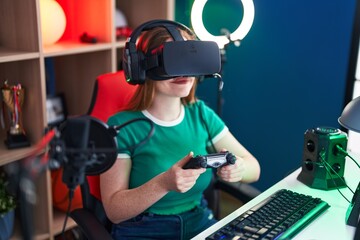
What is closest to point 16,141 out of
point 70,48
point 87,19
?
point 70,48

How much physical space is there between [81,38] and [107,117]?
0.69 meters

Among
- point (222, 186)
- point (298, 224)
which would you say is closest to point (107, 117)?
point (222, 186)

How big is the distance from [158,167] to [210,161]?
0.33 metres

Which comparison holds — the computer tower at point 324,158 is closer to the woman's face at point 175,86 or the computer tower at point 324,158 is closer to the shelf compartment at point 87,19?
the woman's face at point 175,86

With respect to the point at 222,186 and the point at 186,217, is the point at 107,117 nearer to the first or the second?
the point at 186,217

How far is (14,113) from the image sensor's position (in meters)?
1.83

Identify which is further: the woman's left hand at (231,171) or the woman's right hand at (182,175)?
the woman's left hand at (231,171)

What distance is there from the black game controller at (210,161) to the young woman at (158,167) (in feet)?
0.44

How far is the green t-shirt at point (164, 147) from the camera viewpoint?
1.42m

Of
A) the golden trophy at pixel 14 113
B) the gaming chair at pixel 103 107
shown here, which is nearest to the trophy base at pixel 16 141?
the golden trophy at pixel 14 113

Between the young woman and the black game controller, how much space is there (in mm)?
135

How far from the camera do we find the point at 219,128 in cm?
162

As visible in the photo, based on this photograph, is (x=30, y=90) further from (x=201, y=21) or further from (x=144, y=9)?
(x=201, y=21)

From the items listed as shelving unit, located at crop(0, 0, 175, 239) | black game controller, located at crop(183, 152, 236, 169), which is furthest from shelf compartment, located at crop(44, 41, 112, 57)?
black game controller, located at crop(183, 152, 236, 169)
